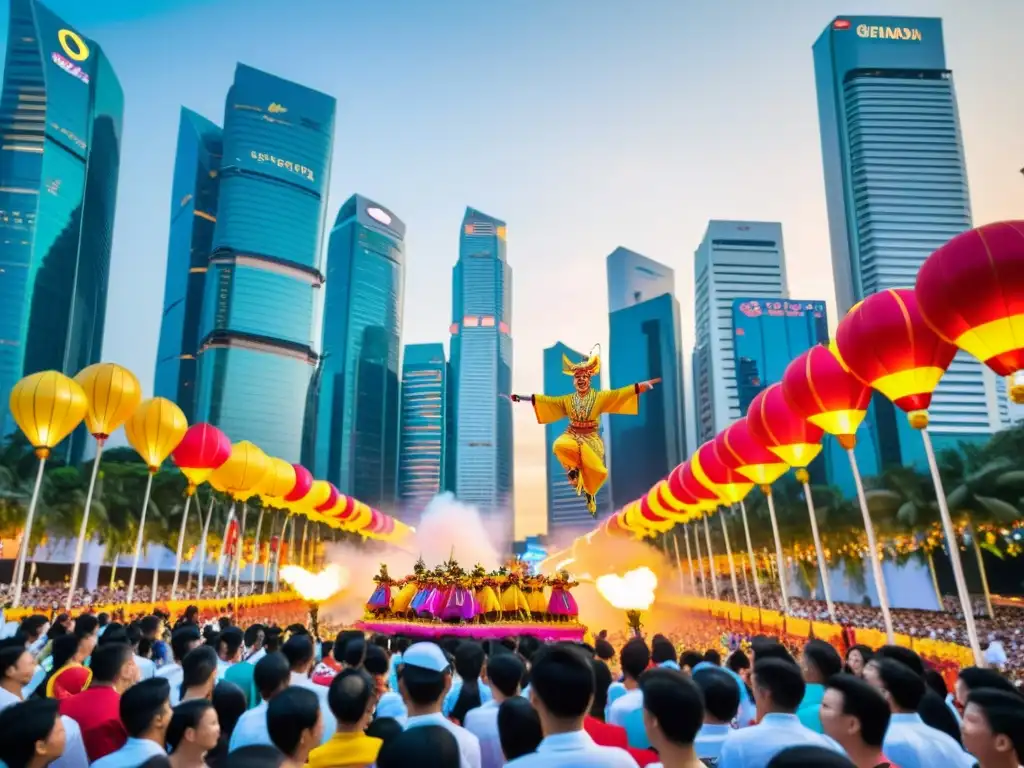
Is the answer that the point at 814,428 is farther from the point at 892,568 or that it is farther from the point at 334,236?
the point at 334,236

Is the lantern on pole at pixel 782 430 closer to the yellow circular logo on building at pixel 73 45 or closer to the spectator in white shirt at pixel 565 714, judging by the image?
the spectator in white shirt at pixel 565 714

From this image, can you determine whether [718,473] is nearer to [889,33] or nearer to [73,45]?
[73,45]

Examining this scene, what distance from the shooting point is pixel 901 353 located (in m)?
9.77

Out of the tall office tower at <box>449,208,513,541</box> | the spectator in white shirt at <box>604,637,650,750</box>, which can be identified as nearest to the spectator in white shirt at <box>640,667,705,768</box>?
the spectator in white shirt at <box>604,637,650,750</box>

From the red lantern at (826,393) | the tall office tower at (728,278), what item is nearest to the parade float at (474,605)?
the red lantern at (826,393)

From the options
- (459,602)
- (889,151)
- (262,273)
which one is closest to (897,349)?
(459,602)

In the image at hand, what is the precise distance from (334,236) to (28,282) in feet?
239

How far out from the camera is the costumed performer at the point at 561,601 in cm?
1827

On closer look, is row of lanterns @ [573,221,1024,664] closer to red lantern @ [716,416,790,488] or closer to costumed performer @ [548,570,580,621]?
red lantern @ [716,416,790,488]

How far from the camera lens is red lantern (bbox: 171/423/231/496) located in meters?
19.0

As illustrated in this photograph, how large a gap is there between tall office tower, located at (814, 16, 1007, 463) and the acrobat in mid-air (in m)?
100

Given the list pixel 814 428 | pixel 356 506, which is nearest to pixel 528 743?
pixel 814 428

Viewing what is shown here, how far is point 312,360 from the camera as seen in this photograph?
104438 millimetres

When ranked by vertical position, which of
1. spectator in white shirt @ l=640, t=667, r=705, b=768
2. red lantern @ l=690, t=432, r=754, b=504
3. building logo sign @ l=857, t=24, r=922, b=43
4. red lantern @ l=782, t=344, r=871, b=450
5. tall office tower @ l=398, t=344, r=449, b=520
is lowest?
spectator in white shirt @ l=640, t=667, r=705, b=768
